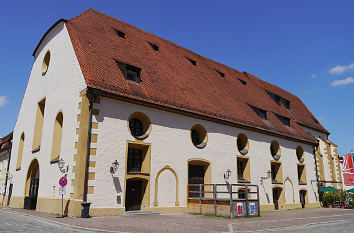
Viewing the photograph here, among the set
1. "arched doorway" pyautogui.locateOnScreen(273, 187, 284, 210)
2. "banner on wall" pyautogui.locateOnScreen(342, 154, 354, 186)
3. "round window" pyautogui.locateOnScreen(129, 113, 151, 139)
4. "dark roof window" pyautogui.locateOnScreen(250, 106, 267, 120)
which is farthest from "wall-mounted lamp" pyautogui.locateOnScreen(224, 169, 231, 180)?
"banner on wall" pyautogui.locateOnScreen(342, 154, 354, 186)

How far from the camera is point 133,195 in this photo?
16500mm

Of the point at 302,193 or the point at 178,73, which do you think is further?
the point at 302,193

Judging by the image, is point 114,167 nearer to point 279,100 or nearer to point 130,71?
point 130,71

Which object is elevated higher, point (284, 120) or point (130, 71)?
point (130, 71)

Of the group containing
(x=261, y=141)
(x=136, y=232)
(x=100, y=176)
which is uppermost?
(x=261, y=141)

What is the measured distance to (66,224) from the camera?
Answer: 36.0 feet

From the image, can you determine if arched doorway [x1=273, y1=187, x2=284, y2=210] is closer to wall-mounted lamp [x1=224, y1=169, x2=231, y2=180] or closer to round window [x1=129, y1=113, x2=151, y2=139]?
wall-mounted lamp [x1=224, y1=169, x2=231, y2=180]

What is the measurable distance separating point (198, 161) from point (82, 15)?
1273 centimetres

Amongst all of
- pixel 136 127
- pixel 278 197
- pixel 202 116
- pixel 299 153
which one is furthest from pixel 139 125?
pixel 299 153

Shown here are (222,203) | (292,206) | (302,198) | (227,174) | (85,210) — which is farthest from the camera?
(302,198)

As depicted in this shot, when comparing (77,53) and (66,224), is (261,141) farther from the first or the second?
(66,224)

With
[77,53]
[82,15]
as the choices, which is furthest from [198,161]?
[82,15]

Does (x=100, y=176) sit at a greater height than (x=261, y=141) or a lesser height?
lesser

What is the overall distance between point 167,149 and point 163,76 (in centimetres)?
545
